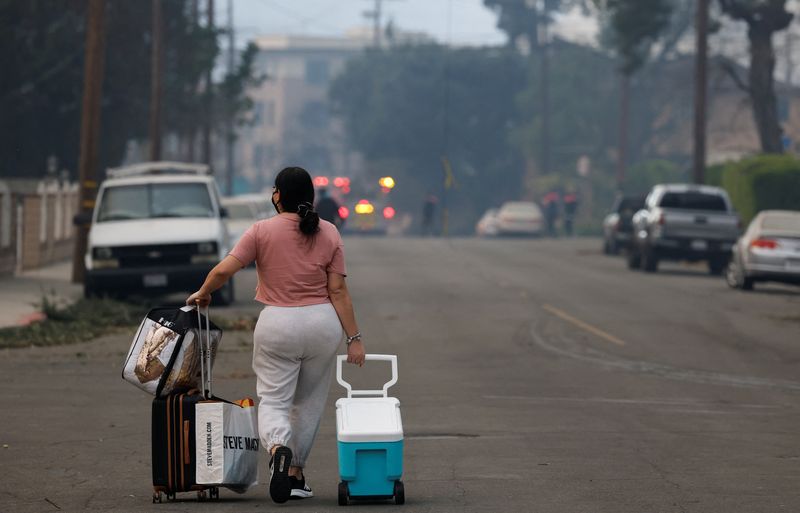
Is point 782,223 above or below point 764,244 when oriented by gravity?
above

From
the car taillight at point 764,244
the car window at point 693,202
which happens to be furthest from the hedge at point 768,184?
the car taillight at point 764,244

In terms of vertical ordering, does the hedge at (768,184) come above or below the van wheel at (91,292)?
above

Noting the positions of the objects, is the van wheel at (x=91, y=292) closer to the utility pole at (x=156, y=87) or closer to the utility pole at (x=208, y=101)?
the utility pole at (x=156, y=87)

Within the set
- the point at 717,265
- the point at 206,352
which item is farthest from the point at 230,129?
the point at 206,352

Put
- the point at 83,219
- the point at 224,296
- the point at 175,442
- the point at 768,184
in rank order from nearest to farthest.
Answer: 1. the point at 175,442
2. the point at 224,296
3. the point at 83,219
4. the point at 768,184

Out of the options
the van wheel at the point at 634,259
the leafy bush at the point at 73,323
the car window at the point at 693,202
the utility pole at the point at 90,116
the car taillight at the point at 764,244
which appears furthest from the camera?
the van wheel at the point at 634,259

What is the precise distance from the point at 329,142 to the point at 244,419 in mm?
147219

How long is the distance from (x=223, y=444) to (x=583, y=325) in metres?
14.3

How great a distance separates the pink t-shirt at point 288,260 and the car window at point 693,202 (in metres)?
29.9

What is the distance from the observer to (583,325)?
74.0 ft

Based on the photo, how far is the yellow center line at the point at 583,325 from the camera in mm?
20578

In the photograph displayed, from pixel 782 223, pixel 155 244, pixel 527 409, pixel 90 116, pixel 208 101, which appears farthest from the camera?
pixel 208 101

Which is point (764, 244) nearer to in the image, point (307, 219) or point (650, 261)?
point (650, 261)

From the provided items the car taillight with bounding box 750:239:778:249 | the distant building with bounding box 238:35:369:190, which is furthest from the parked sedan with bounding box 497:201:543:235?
the distant building with bounding box 238:35:369:190
